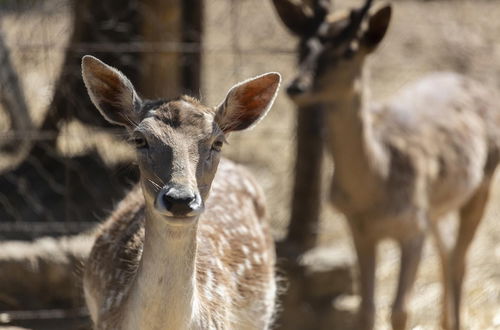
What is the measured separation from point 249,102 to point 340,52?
1.71 m

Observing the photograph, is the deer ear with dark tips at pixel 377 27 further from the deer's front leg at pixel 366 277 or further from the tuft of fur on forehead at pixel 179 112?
the tuft of fur on forehead at pixel 179 112

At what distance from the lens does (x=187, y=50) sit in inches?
243

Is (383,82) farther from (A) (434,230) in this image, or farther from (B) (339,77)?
(B) (339,77)

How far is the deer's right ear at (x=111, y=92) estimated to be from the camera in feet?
12.2

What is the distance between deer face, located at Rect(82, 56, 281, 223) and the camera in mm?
3311

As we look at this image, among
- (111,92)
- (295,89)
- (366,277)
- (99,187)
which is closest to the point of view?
(111,92)

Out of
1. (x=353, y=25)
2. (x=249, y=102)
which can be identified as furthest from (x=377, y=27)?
(x=249, y=102)

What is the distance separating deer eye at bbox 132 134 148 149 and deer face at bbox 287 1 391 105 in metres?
1.90

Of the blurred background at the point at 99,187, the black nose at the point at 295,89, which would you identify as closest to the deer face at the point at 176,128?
the black nose at the point at 295,89

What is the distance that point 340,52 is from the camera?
18.0 ft

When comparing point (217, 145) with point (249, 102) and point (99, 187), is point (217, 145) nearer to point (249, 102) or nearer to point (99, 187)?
point (249, 102)

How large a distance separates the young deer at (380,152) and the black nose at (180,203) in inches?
83.2

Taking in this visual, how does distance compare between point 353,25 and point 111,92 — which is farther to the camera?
point 353,25

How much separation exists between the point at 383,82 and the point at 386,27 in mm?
3986
